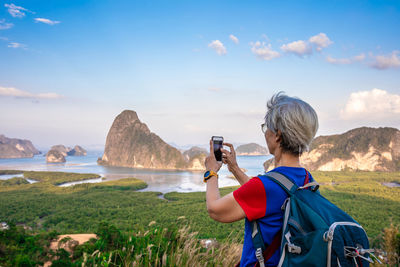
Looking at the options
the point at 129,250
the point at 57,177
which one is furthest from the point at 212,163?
the point at 57,177

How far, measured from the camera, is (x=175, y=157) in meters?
96.5

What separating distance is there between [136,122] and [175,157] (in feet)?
92.6

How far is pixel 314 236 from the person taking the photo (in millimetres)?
989

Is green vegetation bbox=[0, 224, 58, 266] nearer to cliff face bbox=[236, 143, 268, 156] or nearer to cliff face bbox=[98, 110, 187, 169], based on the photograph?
cliff face bbox=[98, 110, 187, 169]

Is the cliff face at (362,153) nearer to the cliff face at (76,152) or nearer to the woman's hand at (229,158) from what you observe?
the woman's hand at (229,158)

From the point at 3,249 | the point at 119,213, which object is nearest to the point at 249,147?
the point at 119,213

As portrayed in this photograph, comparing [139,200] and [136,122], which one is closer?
[139,200]

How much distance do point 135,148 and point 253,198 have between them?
106469mm

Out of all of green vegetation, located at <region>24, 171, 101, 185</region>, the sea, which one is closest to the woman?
the sea

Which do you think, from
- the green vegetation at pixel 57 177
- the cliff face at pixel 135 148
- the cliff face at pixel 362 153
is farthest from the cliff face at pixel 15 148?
the cliff face at pixel 362 153

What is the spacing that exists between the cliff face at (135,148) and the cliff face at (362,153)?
38566mm

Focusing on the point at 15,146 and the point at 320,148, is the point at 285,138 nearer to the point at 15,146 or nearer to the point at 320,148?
the point at 320,148

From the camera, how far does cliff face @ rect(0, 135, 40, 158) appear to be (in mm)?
142250

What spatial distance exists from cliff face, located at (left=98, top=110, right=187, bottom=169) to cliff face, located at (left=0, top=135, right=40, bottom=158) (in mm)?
71621
